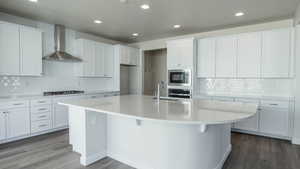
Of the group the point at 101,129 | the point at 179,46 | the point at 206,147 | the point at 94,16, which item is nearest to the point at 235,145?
the point at 206,147

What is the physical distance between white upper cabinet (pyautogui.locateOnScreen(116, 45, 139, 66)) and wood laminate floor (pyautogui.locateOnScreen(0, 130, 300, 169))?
9.89 ft

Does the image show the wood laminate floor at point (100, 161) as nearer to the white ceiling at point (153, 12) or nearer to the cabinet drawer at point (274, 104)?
the cabinet drawer at point (274, 104)

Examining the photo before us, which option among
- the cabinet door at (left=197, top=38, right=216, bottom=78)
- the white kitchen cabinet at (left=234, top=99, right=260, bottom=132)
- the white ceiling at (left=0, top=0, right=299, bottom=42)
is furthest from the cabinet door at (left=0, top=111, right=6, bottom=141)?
the white kitchen cabinet at (left=234, top=99, right=260, bottom=132)

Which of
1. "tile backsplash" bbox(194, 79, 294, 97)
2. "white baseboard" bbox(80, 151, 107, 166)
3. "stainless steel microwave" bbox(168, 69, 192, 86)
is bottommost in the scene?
"white baseboard" bbox(80, 151, 107, 166)

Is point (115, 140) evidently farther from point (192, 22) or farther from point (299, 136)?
point (299, 136)

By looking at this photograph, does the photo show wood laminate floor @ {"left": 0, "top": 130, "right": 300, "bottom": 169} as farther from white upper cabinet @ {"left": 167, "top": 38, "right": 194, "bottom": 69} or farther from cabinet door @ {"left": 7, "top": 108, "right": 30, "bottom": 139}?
white upper cabinet @ {"left": 167, "top": 38, "right": 194, "bottom": 69}

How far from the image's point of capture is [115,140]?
8.39 ft

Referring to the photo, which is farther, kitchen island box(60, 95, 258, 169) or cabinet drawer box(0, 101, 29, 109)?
cabinet drawer box(0, 101, 29, 109)

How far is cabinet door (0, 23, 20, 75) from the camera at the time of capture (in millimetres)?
3229

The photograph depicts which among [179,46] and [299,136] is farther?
[179,46]

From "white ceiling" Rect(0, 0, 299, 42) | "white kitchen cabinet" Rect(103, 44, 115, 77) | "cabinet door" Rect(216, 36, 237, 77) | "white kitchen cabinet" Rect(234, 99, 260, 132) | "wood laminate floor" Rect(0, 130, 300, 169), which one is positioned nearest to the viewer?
"wood laminate floor" Rect(0, 130, 300, 169)

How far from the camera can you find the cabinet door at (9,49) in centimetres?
323

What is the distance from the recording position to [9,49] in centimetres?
333

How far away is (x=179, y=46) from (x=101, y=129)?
3224 millimetres
